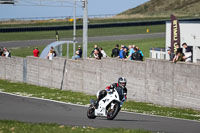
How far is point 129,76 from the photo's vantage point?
990 inches

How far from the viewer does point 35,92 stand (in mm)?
28312

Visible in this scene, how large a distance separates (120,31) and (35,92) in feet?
150

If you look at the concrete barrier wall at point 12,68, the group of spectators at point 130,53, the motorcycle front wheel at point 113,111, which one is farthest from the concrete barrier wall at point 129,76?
the motorcycle front wheel at point 113,111

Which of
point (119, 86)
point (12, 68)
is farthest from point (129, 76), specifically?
point (12, 68)

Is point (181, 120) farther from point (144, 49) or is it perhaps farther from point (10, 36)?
point (10, 36)

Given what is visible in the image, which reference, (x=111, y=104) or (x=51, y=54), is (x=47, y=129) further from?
(x=51, y=54)

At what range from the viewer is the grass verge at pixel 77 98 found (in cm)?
1994

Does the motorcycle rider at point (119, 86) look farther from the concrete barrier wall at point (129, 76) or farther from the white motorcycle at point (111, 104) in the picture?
the concrete barrier wall at point (129, 76)

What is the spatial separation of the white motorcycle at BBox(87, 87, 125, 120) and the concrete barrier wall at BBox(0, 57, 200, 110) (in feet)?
20.5

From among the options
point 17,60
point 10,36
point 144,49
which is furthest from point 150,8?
point 17,60

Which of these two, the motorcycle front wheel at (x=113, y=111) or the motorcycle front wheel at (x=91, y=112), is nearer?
the motorcycle front wheel at (x=113, y=111)

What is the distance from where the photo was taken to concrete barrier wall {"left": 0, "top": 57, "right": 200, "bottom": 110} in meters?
21.9

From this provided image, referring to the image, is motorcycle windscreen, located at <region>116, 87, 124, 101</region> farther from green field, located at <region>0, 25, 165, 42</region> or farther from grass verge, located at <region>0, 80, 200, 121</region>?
green field, located at <region>0, 25, 165, 42</region>

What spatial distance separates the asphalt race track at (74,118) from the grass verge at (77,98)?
1103 millimetres
